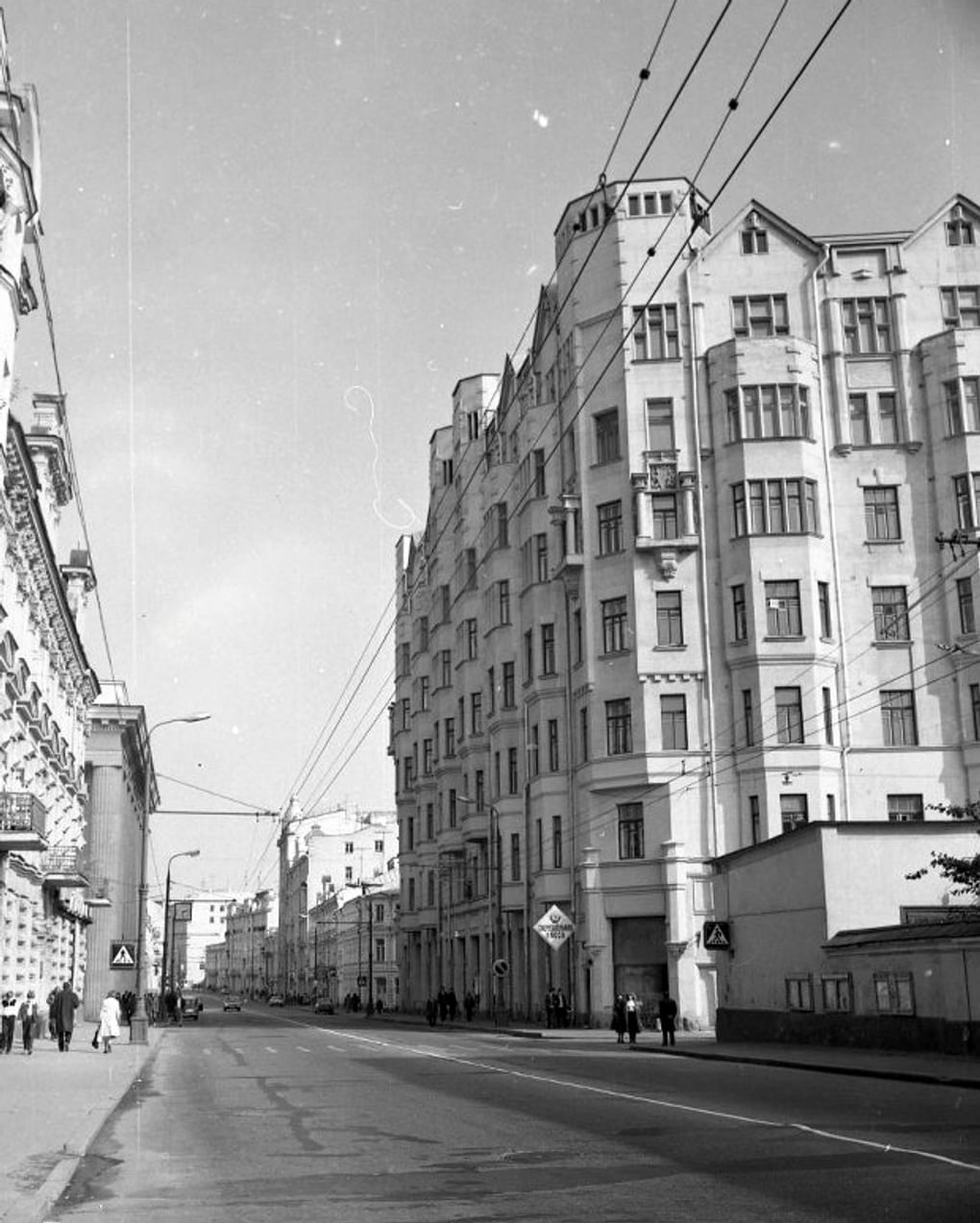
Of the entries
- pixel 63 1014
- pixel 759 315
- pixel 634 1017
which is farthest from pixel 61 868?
pixel 759 315

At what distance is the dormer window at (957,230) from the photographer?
53.0 m

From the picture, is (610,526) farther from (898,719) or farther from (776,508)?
(898,719)

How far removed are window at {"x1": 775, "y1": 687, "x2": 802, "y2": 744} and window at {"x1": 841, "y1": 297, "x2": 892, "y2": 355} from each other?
513 inches

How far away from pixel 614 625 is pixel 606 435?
23.4 ft

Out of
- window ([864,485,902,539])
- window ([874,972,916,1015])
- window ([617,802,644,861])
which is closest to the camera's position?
window ([874,972,916,1015])

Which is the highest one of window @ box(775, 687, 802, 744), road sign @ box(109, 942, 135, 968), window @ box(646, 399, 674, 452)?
window @ box(646, 399, 674, 452)

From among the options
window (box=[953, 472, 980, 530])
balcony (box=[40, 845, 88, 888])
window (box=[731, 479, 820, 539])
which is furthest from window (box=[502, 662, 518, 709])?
window (box=[953, 472, 980, 530])

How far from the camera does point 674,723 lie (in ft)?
164

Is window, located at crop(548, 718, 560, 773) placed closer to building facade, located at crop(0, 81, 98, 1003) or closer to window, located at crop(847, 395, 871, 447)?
window, located at crop(847, 395, 871, 447)

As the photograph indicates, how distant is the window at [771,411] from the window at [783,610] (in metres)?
5.42

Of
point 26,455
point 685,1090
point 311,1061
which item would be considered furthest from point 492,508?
point 685,1090

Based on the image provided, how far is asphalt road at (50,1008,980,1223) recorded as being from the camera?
1020 cm

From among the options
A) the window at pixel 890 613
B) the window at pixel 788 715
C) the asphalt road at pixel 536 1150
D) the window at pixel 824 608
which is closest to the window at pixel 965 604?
the window at pixel 890 613

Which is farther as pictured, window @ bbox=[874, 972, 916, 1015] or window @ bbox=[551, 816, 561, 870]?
window @ bbox=[551, 816, 561, 870]
